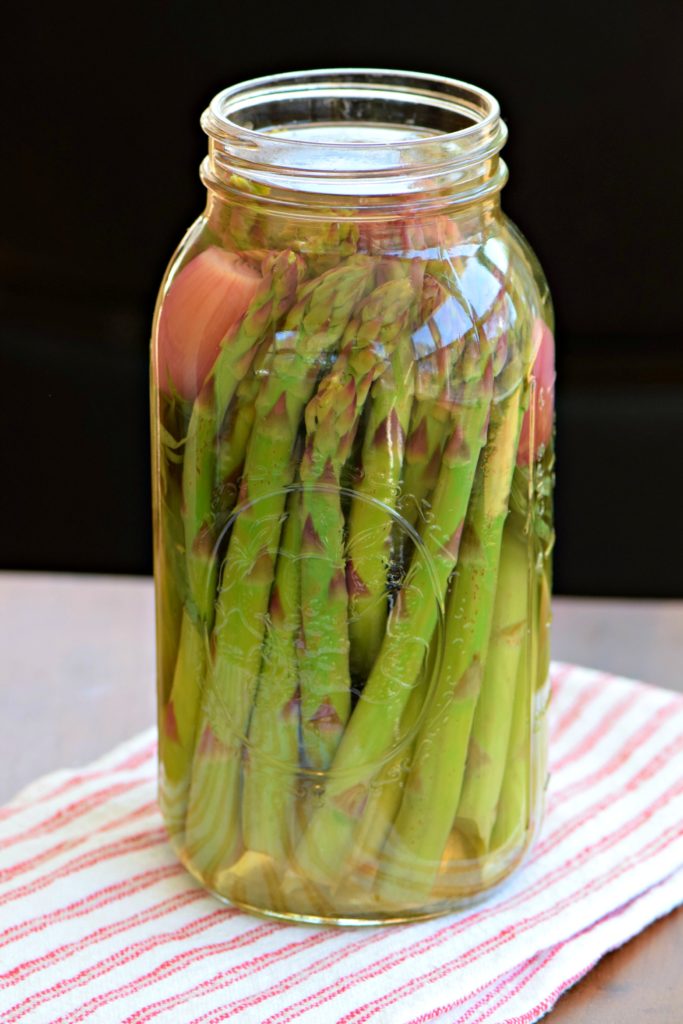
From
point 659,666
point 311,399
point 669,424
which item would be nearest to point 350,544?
point 311,399

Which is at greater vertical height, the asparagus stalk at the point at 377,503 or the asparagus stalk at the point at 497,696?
the asparagus stalk at the point at 377,503

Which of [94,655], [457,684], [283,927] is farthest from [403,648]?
[94,655]

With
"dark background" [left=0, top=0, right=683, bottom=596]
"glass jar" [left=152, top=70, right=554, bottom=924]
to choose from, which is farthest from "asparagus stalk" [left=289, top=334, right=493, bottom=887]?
"dark background" [left=0, top=0, right=683, bottom=596]

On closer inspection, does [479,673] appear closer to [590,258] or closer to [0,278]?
[590,258]

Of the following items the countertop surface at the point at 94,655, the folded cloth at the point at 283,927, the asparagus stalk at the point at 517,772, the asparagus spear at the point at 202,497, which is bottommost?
the countertop surface at the point at 94,655

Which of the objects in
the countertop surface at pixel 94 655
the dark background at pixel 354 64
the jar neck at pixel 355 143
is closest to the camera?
the jar neck at pixel 355 143

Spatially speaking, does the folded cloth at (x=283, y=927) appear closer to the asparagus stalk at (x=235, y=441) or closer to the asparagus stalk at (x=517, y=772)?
the asparagus stalk at (x=517, y=772)

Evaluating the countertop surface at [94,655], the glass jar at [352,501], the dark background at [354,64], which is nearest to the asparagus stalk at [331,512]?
the glass jar at [352,501]

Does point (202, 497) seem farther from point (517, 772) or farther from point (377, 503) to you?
point (517, 772)
